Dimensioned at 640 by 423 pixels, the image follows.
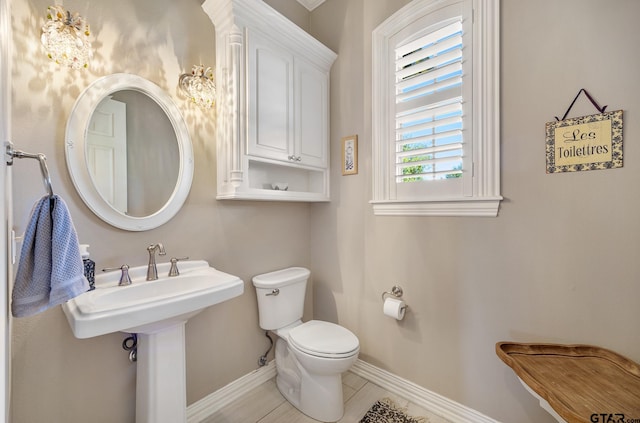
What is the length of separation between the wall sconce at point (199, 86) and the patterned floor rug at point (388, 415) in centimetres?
209

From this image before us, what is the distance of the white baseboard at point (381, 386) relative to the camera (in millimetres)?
1518

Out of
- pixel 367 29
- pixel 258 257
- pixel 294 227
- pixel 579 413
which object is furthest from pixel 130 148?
pixel 579 413

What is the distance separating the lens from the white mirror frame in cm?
117

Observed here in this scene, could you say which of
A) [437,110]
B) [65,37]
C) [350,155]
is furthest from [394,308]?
[65,37]

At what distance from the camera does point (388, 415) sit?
62.0 inches

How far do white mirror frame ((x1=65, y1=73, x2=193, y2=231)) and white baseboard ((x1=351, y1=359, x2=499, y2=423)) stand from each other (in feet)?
5.59

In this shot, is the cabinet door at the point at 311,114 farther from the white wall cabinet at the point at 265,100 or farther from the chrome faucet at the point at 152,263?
the chrome faucet at the point at 152,263

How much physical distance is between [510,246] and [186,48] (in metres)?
2.10

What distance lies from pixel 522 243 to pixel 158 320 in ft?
5.58

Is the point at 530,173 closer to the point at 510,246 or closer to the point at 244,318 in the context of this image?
the point at 510,246

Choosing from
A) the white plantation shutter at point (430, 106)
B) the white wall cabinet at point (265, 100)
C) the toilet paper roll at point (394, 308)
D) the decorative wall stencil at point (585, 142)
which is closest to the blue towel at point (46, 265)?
the white wall cabinet at point (265, 100)

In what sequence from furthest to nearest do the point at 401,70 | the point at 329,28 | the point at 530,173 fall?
the point at 329,28
the point at 401,70
the point at 530,173

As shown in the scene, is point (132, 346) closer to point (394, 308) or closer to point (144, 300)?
point (144, 300)

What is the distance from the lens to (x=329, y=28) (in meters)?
2.09
